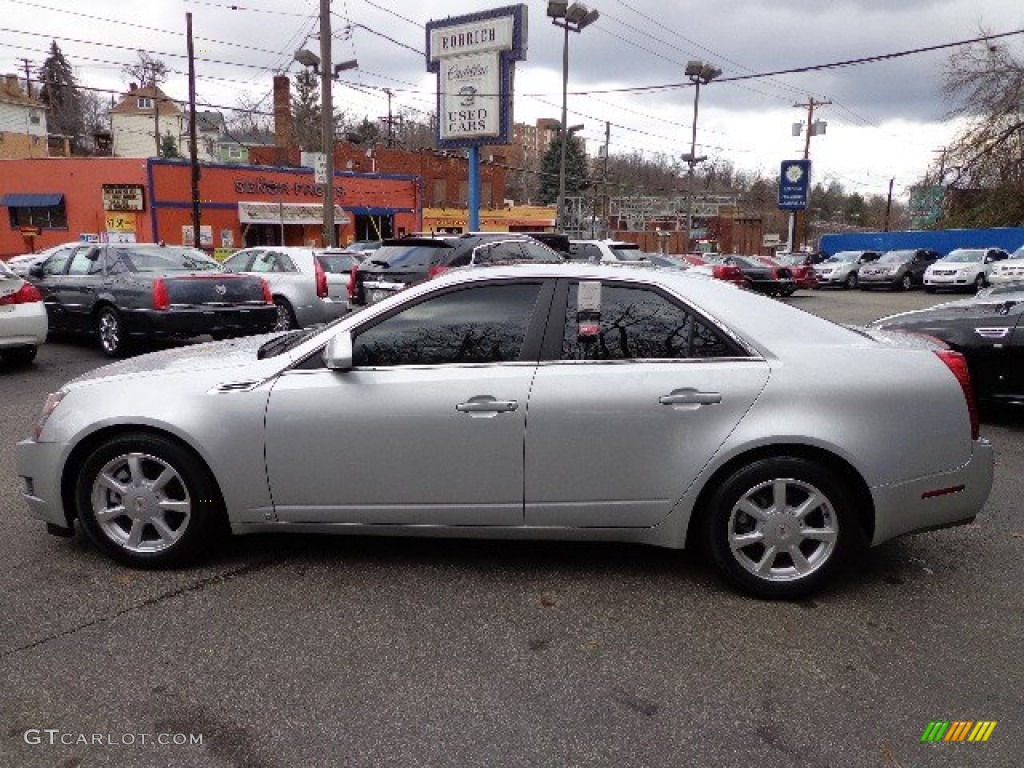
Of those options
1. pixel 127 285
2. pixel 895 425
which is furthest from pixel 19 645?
pixel 127 285

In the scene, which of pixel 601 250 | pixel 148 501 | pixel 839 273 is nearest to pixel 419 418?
pixel 148 501

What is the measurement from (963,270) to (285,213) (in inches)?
1145

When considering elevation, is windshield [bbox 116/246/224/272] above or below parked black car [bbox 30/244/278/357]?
above

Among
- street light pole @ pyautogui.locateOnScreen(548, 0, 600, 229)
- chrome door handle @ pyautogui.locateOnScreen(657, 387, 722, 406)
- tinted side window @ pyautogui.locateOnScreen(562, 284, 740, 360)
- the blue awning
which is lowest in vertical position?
chrome door handle @ pyautogui.locateOnScreen(657, 387, 722, 406)

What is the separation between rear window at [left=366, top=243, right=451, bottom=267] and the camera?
11.5m

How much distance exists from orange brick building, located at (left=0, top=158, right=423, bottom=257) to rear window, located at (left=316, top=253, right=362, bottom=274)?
16.4 metres

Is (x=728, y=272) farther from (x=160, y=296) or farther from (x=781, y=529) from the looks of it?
(x=781, y=529)

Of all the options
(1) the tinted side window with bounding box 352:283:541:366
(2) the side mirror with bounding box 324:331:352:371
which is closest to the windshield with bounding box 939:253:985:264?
(1) the tinted side window with bounding box 352:283:541:366

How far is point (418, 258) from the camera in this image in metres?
11.6

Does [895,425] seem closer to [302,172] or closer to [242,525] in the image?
[242,525]

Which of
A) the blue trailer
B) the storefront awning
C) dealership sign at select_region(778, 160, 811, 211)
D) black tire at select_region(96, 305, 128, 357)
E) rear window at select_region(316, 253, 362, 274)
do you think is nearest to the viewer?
black tire at select_region(96, 305, 128, 357)

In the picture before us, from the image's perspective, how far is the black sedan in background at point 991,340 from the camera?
22.4 feet

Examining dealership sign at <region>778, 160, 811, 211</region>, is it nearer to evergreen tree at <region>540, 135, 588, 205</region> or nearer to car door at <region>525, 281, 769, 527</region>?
evergreen tree at <region>540, 135, 588, 205</region>

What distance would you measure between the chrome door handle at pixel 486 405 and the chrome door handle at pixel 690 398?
670 mm
